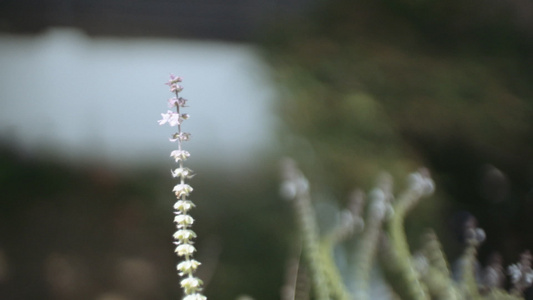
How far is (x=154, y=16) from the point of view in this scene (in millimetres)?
2016

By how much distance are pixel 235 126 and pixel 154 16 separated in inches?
16.7

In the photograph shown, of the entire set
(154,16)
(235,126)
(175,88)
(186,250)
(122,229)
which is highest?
(154,16)

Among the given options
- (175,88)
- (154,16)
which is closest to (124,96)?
(154,16)

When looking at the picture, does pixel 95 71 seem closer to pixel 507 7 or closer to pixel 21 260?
pixel 21 260

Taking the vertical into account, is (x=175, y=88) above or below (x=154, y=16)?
below

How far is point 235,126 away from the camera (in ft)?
6.45

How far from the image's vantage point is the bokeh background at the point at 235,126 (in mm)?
1891

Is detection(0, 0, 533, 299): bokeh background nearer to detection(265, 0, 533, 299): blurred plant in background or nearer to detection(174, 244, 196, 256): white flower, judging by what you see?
detection(265, 0, 533, 299): blurred plant in background

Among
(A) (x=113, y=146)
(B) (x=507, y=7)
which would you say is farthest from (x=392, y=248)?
(B) (x=507, y=7)

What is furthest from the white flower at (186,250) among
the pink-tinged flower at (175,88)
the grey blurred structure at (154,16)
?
the grey blurred structure at (154,16)

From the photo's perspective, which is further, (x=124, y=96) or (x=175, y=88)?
(x=124, y=96)

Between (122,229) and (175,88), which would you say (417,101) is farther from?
(175,88)

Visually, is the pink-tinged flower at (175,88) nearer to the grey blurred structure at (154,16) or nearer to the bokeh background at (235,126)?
the bokeh background at (235,126)

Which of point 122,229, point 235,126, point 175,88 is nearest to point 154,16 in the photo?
point 235,126
